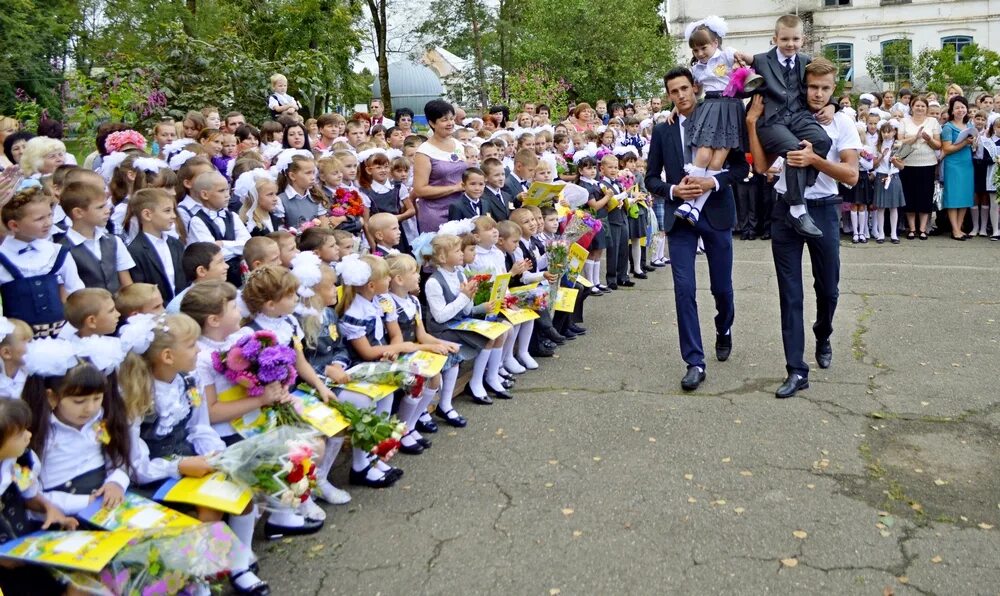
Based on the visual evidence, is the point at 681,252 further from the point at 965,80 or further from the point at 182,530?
the point at 965,80

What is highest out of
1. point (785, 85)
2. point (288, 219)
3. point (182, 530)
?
point (785, 85)

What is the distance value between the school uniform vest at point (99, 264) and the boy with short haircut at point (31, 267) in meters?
0.24

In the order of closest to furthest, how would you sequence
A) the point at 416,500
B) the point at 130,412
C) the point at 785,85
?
the point at 130,412, the point at 416,500, the point at 785,85

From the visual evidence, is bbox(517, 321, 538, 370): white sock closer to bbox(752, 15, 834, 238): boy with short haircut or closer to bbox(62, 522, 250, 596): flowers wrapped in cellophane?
bbox(752, 15, 834, 238): boy with short haircut

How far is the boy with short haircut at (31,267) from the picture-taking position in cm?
486

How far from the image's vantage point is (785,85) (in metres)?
6.53

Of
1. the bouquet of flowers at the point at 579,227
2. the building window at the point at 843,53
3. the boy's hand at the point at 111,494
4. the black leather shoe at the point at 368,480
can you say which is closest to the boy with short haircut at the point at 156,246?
the black leather shoe at the point at 368,480

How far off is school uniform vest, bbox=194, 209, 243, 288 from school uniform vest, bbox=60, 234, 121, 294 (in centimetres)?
94

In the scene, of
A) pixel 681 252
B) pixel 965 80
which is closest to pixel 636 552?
pixel 681 252

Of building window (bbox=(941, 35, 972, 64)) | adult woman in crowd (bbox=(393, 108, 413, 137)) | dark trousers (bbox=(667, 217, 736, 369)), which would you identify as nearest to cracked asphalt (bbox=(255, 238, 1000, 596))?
dark trousers (bbox=(667, 217, 736, 369))

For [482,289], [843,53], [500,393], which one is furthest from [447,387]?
[843,53]

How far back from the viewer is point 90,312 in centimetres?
423

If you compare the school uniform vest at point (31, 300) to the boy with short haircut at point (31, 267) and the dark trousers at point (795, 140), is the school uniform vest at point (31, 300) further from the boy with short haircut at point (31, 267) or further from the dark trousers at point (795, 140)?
the dark trousers at point (795, 140)

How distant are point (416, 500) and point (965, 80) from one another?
102 ft
